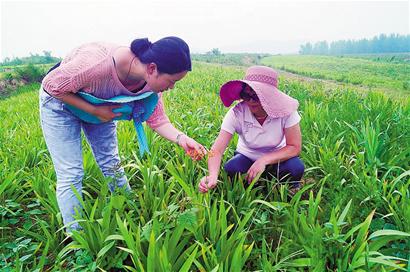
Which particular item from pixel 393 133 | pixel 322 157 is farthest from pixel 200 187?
pixel 393 133

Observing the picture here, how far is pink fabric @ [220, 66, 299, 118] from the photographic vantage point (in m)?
2.04

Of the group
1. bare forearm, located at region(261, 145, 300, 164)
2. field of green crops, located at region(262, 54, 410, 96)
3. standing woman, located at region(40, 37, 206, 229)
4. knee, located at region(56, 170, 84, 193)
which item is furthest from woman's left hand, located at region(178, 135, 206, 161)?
field of green crops, located at region(262, 54, 410, 96)

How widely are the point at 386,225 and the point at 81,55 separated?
1.74m

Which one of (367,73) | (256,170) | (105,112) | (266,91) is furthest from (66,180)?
(367,73)

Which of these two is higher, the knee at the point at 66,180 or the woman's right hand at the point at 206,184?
the knee at the point at 66,180

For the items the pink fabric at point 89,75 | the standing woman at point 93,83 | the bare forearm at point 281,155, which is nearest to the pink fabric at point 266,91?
the bare forearm at point 281,155

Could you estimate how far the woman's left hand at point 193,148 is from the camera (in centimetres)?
188

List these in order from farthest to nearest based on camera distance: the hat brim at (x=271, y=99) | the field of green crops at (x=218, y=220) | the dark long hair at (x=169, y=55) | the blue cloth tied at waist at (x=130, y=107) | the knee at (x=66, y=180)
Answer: the hat brim at (x=271, y=99)
the knee at (x=66, y=180)
the blue cloth tied at waist at (x=130, y=107)
the dark long hair at (x=169, y=55)
the field of green crops at (x=218, y=220)

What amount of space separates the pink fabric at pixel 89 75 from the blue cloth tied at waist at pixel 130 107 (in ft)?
0.13

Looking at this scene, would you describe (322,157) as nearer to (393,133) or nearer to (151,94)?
(393,133)

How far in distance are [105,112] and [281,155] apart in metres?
1.07

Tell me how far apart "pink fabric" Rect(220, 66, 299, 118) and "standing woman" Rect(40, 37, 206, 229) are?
1.51 feet

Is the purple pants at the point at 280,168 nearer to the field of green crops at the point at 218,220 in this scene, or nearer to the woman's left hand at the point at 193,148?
the field of green crops at the point at 218,220

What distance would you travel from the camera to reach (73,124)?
189 centimetres
